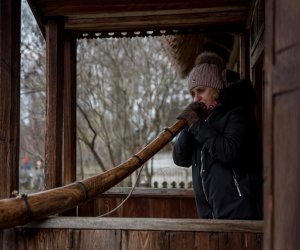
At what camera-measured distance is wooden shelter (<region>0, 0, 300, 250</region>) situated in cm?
132

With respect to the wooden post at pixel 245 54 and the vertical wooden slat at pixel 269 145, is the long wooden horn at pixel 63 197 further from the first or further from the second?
the wooden post at pixel 245 54

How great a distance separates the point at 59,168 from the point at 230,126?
4.20ft

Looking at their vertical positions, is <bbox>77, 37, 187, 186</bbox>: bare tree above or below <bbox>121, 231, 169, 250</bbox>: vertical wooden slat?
above

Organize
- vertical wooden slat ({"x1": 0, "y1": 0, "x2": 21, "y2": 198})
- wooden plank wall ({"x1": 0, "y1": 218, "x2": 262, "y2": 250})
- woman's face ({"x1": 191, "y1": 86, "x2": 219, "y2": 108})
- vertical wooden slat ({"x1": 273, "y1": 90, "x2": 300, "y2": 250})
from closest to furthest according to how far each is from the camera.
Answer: vertical wooden slat ({"x1": 273, "y1": 90, "x2": 300, "y2": 250}) < wooden plank wall ({"x1": 0, "y1": 218, "x2": 262, "y2": 250}) < vertical wooden slat ({"x1": 0, "y1": 0, "x2": 21, "y2": 198}) < woman's face ({"x1": 191, "y1": 86, "x2": 219, "y2": 108})

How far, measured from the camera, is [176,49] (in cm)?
506

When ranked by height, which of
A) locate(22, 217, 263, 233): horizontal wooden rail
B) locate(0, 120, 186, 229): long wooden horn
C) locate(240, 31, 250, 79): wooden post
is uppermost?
locate(240, 31, 250, 79): wooden post

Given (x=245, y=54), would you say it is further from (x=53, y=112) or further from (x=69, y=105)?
(x=53, y=112)

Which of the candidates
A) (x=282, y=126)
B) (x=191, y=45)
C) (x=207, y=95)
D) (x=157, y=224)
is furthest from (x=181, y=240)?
(x=191, y=45)

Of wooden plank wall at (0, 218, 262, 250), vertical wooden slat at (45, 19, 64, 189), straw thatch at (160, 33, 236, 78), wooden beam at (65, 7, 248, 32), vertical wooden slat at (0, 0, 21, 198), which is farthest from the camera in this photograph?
straw thatch at (160, 33, 236, 78)

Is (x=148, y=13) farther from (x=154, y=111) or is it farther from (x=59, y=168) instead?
(x=154, y=111)

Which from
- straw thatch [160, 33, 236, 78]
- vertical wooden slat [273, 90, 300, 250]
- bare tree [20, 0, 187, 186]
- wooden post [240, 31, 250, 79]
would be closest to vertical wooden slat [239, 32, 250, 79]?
wooden post [240, 31, 250, 79]

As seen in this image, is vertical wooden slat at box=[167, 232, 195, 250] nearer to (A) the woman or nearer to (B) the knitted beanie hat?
(A) the woman

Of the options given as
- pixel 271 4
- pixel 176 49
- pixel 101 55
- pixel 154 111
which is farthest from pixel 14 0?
pixel 154 111

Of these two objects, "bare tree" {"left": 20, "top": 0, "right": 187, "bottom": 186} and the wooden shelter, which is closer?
the wooden shelter
